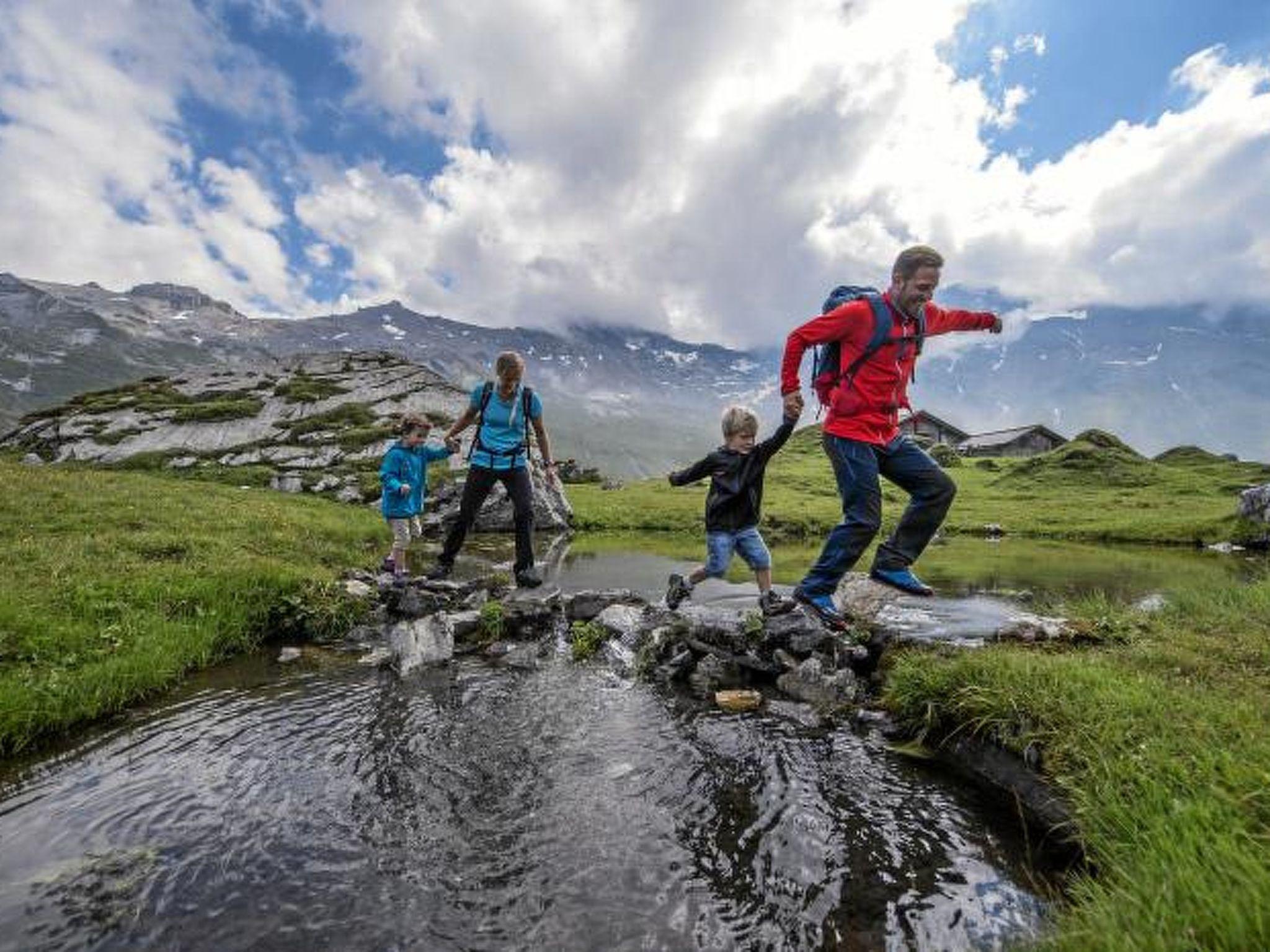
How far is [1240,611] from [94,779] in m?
13.3

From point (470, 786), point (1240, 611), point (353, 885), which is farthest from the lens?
point (1240, 611)

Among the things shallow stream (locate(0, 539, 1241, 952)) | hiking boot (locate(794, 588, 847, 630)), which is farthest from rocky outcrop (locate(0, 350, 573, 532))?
shallow stream (locate(0, 539, 1241, 952))

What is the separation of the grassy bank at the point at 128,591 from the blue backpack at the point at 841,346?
8.46 m

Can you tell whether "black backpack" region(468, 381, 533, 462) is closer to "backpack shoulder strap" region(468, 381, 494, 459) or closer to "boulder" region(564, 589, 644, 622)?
"backpack shoulder strap" region(468, 381, 494, 459)

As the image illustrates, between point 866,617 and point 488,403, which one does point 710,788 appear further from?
point 488,403

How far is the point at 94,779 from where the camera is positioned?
5.29 meters

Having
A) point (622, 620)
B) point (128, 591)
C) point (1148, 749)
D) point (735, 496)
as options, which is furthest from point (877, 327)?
point (128, 591)

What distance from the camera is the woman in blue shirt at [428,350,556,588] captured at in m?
12.0

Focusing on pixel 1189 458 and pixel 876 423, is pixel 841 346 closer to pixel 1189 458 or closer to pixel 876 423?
pixel 876 423

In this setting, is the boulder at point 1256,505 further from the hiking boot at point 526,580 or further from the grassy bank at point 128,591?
the grassy bank at point 128,591

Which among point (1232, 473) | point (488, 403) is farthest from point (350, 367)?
point (1232, 473)

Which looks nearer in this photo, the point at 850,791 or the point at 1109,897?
the point at 1109,897

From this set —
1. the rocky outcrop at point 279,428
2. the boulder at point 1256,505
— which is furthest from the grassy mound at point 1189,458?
the rocky outcrop at point 279,428

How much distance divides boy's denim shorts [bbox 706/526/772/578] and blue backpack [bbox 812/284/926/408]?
272cm
